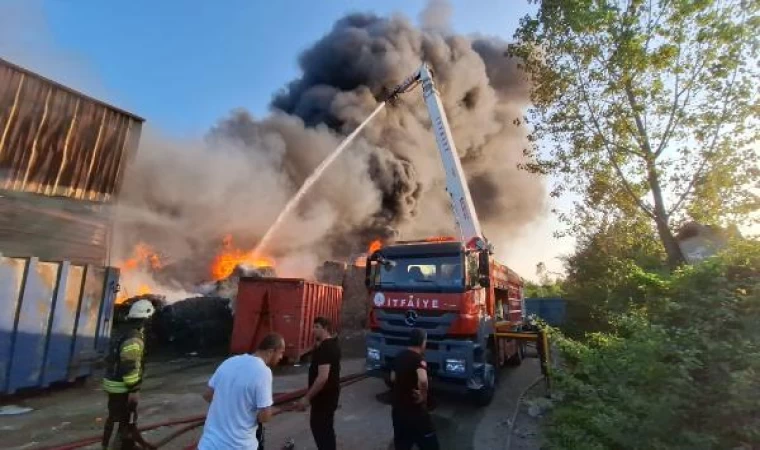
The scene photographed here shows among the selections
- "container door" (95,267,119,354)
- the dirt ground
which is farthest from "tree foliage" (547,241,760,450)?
"container door" (95,267,119,354)

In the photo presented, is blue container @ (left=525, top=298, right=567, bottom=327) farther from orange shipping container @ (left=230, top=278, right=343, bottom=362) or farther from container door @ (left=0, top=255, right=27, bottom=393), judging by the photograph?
container door @ (left=0, top=255, right=27, bottom=393)

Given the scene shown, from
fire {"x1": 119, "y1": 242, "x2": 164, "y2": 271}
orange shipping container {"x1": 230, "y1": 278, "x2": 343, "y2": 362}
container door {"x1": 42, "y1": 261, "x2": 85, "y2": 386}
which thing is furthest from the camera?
fire {"x1": 119, "y1": 242, "x2": 164, "y2": 271}

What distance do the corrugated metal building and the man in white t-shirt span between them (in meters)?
6.38

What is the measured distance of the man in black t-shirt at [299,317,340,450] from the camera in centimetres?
421

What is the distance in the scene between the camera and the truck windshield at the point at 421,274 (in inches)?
294

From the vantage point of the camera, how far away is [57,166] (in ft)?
30.0

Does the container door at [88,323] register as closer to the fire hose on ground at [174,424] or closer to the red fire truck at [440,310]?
the fire hose on ground at [174,424]

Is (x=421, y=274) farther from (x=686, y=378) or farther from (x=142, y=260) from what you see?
(x=142, y=260)

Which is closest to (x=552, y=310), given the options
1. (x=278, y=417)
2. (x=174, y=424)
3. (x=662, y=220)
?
(x=662, y=220)

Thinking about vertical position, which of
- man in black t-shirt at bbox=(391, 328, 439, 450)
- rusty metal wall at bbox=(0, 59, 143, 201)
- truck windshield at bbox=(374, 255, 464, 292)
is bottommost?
man in black t-shirt at bbox=(391, 328, 439, 450)

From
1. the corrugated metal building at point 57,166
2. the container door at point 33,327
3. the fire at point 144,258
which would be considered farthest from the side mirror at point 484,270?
the fire at point 144,258

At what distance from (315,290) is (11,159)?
689cm

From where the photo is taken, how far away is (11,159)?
845 cm

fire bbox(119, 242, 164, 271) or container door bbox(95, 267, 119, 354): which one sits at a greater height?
fire bbox(119, 242, 164, 271)
